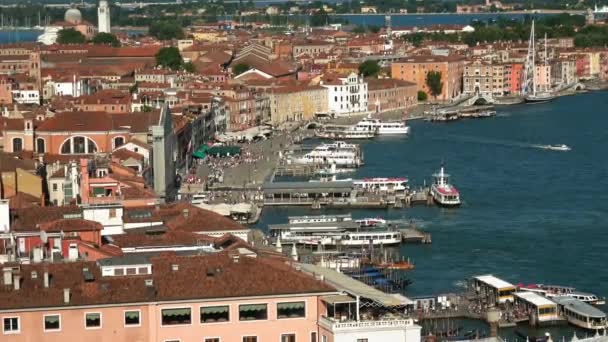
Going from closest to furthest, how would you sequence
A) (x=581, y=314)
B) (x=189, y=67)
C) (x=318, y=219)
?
(x=581, y=314)
(x=318, y=219)
(x=189, y=67)

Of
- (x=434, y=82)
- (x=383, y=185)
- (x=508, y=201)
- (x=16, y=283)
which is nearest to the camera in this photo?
(x=16, y=283)

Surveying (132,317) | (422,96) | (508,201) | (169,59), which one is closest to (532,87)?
(422,96)

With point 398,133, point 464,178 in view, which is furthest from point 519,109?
point 464,178

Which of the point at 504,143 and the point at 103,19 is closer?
the point at 504,143

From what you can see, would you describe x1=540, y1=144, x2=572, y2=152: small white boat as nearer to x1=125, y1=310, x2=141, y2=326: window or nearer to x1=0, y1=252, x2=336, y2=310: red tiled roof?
x1=0, y1=252, x2=336, y2=310: red tiled roof

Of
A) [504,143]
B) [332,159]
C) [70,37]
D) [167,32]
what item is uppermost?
[332,159]

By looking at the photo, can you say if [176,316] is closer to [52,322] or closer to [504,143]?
[52,322]

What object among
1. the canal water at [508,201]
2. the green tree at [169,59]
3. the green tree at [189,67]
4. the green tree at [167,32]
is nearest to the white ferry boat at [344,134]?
the canal water at [508,201]

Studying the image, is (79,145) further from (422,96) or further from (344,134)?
(422,96)

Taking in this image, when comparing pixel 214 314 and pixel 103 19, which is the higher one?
pixel 214 314
